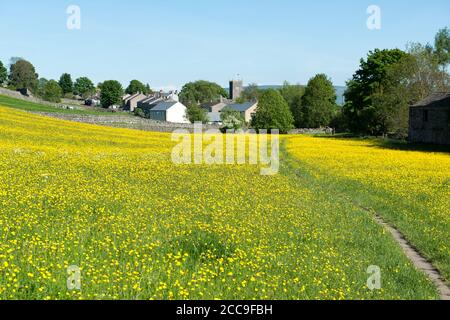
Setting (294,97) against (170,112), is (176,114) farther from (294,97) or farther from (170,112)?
(294,97)

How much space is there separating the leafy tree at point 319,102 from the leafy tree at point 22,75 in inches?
3548

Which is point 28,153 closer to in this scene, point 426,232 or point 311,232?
point 311,232

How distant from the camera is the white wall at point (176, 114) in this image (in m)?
161

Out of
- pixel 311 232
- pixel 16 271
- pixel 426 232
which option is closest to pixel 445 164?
pixel 426 232

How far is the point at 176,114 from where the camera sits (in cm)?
16375

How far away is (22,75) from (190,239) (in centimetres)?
16489

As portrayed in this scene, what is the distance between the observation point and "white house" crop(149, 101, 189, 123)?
161m

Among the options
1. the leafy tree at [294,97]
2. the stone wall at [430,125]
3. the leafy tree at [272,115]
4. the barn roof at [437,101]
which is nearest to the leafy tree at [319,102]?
the leafy tree at [294,97]

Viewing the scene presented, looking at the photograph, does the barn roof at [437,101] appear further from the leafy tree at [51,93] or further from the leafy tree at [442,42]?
the leafy tree at [51,93]

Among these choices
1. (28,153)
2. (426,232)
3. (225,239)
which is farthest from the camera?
(28,153)

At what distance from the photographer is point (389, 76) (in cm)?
7806

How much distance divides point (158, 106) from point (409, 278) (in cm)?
16066

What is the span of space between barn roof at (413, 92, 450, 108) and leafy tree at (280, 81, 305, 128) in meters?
66.5

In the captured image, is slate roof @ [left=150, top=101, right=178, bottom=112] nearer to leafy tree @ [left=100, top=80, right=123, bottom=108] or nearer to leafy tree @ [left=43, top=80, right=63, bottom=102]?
leafy tree @ [left=43, top=80, right=63, bottom=102]
